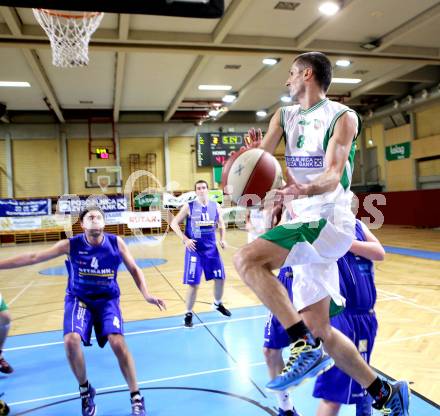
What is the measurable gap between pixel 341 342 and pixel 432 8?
1043cm

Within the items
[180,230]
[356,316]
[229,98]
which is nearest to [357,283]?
[356,316]

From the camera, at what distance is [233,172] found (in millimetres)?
2541

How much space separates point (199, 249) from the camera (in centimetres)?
569

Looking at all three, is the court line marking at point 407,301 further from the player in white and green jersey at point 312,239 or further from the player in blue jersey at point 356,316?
the player in white and green jersey at point 312,239

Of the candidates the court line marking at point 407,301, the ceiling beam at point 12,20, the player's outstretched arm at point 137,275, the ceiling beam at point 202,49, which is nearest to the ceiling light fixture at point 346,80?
the ceiling beam at point 202,49

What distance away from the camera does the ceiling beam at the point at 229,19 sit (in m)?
8.98

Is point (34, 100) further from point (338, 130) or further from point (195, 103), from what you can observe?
point (338, 130)

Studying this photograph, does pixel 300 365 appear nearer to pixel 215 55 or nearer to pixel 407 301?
pixel 407 301

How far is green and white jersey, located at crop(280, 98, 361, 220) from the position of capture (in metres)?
2.36

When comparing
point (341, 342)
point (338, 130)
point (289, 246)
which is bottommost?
point (341, 342)

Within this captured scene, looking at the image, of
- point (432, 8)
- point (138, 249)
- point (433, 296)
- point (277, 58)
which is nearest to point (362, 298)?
point (433, 296)

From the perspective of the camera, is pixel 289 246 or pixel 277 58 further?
pixel 277 58

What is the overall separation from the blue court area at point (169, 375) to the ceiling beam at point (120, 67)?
6882mm

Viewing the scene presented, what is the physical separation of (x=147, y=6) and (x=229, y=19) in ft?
24.0
